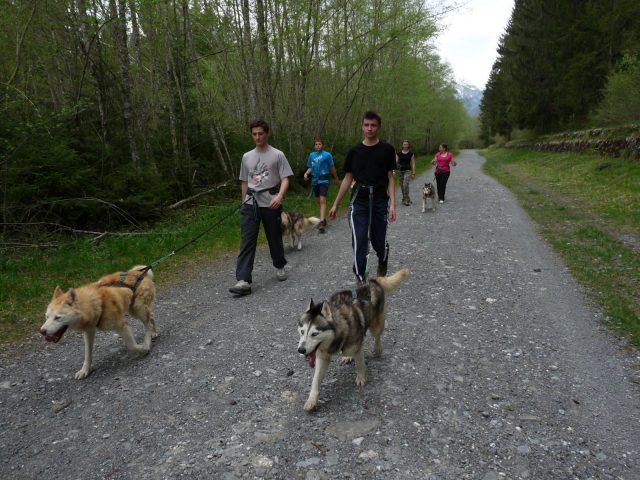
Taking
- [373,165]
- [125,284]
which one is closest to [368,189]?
[373,165]

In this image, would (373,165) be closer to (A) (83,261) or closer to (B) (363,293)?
(B) (363,293)

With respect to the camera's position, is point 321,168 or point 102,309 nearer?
point 102,309

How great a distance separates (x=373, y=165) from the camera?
5059 millimetres

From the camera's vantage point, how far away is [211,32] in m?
16.4

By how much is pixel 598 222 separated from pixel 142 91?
47.5 feet

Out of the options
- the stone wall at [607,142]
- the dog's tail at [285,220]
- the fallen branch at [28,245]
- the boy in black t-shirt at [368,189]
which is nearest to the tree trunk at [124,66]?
the fallen branch at [28,245]

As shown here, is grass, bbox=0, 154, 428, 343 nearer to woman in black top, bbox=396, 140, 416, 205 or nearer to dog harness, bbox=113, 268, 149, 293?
dog harness, bbox=113, 268, 149, 293

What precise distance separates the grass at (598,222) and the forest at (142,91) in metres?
9.05

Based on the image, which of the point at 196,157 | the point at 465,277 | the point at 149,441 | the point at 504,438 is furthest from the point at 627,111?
the point at 149,441

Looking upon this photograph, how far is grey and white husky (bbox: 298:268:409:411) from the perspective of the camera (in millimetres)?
3182

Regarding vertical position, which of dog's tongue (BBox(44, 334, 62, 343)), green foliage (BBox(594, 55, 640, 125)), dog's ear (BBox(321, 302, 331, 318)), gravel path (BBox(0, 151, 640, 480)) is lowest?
gravel path (BBox(0, 151, 640, 480))

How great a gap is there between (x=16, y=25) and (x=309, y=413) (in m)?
14.2

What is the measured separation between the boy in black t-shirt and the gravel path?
1.08 metres

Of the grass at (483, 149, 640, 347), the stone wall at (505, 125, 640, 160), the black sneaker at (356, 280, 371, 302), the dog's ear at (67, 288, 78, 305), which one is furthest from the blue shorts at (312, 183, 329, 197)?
the stone wall at (505, 125, 640, 160)
